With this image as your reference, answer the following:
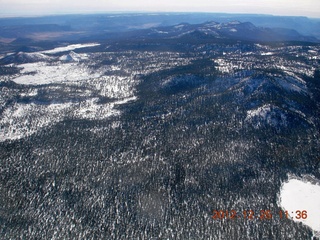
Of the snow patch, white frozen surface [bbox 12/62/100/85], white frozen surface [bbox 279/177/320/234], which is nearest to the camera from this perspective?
white frozen surface [bbox 279/177/320/234]

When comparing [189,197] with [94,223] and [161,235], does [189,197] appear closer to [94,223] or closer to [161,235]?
[161,235]

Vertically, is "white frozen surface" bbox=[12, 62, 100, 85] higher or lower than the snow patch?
lower

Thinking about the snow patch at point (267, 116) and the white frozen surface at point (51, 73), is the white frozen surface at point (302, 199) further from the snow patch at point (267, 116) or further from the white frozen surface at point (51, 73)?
the white frozen surface at point (51, 73)

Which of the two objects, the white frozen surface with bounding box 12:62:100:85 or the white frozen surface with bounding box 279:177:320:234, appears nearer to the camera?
the white frozen surface with bounding box 279:177:320:234

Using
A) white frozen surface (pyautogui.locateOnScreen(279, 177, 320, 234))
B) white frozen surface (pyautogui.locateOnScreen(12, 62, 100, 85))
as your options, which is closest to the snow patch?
white frozen surface (pyautogui.locateOnScreen(279, 177, 320, 234))
